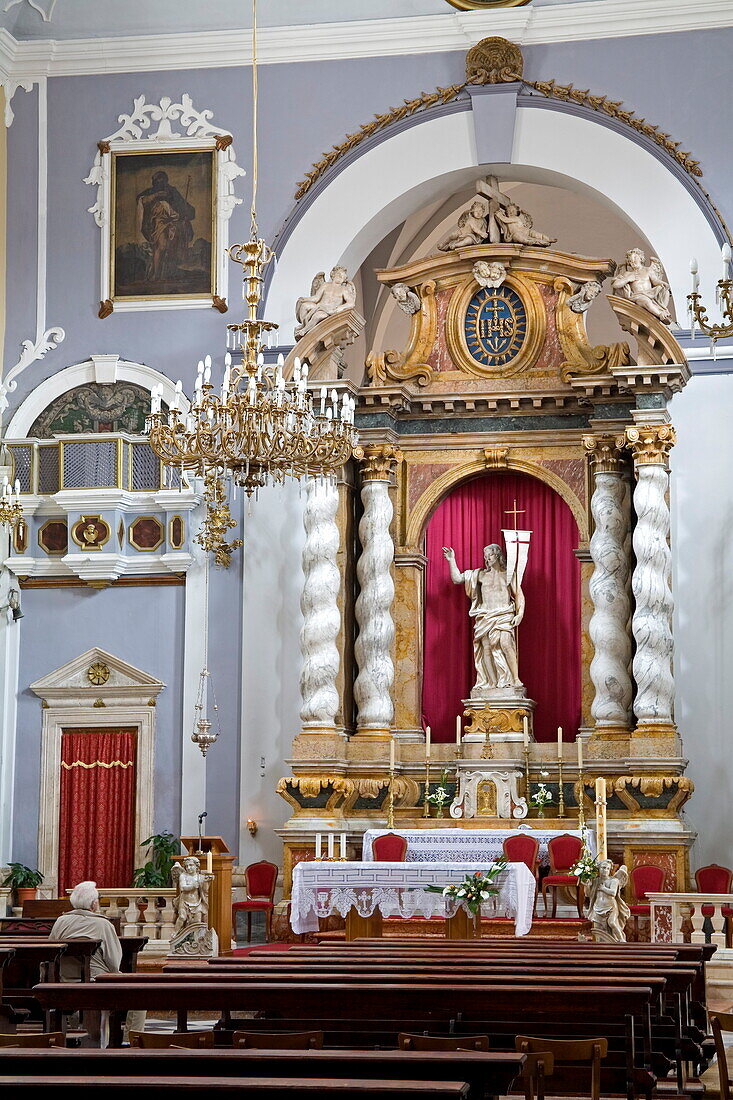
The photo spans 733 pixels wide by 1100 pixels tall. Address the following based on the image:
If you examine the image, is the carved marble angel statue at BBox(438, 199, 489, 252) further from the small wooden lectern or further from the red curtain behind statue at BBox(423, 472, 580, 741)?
the small wooden lectern

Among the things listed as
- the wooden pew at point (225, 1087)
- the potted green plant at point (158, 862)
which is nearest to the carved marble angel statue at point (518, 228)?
the potted green plant at point (158, 862)

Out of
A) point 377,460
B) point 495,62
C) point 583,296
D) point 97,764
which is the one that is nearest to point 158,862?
point 97,764

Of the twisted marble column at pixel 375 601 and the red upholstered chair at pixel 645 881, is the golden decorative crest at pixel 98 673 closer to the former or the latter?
the twisted marble column at pixel 375 601

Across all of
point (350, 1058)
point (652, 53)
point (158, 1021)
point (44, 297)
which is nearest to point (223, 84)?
point (44, 297)

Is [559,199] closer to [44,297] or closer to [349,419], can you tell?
[44,297]

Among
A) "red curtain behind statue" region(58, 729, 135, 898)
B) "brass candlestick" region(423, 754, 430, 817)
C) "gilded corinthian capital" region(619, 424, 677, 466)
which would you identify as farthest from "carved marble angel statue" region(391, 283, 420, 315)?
"red curtain behind statue" region(58, 729, 135, 898)

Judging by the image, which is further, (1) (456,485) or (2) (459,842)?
(1) (456,485)

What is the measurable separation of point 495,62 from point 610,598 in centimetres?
583

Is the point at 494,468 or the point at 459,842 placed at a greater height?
→ the point at 494,468

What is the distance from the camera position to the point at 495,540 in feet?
55.8

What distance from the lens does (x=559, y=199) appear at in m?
21.6

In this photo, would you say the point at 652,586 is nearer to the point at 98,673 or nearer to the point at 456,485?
the point at 456,485

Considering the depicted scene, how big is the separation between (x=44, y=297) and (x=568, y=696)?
724 centimetres

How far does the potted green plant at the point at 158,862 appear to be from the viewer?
15.9m
